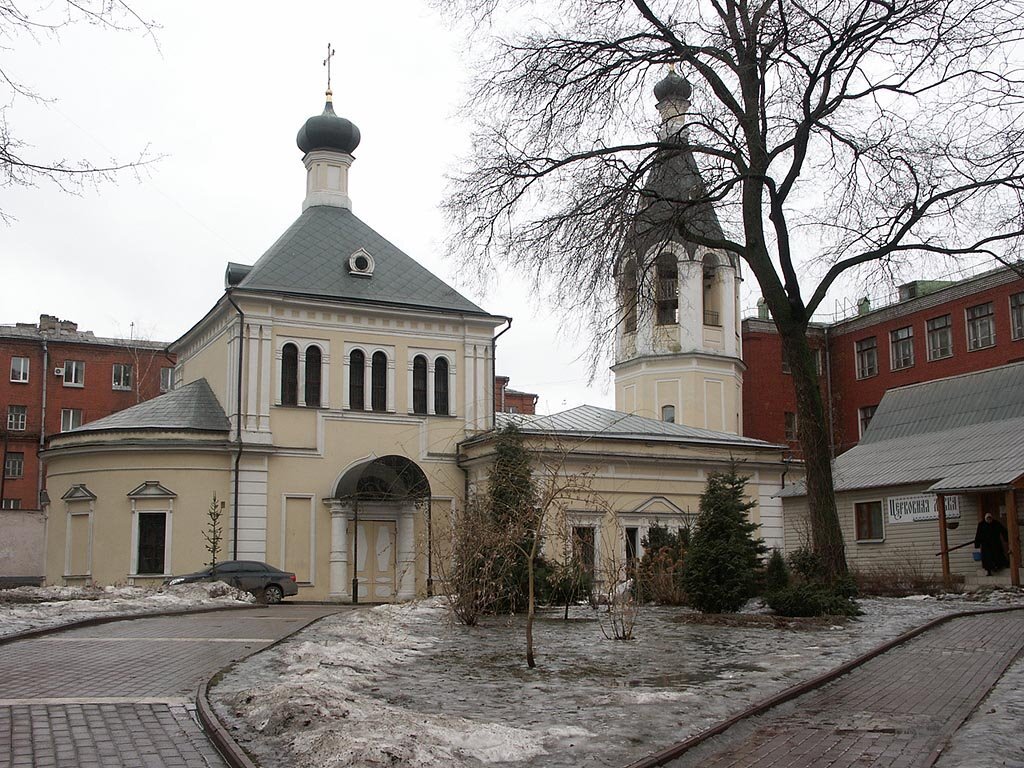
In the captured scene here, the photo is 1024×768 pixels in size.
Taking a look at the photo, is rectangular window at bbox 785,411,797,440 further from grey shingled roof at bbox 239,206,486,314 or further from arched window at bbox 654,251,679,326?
arched window at bbox 654,251,679,326

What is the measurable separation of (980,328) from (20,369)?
48.9 metres

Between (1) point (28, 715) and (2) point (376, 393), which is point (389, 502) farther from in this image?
(1) point (28, 715)

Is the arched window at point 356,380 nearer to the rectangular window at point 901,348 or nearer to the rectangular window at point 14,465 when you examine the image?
the rectangular window at point 901,348

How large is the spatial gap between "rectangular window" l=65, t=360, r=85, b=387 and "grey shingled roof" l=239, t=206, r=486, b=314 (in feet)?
93.6

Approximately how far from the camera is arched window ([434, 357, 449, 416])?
3444 cm

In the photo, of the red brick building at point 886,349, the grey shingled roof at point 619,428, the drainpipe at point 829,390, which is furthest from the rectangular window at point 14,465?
the drainpipe at point 829,390

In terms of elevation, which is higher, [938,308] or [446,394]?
[938,308]

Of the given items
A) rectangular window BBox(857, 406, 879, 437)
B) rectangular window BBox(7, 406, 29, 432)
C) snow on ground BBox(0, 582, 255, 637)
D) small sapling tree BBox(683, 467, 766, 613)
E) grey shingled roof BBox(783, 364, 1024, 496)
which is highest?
rectangular window BBox(7, 406, 29, 432)

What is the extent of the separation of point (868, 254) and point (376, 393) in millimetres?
18365

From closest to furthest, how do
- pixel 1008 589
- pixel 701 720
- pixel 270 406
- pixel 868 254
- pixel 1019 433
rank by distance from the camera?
pixel 701 720
pixel 868 254
pixel 1008 589
pixel 1019 433
pixel 270 406

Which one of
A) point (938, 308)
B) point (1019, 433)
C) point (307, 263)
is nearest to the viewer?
point (1019, 433)

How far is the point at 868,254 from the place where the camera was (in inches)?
739

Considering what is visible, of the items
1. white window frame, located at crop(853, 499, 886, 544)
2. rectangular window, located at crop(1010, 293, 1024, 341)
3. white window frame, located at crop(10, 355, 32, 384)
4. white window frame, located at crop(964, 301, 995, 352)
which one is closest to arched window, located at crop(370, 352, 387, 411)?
white window frame, located at crop(853, 499, 886, 544)

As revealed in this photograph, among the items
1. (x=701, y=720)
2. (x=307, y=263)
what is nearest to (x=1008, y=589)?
(x=701, y=720)
